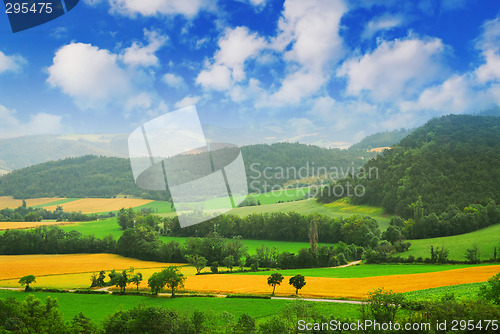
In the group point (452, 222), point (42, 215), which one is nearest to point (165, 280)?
point (452, 222)

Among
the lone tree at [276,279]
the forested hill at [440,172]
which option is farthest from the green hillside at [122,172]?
the lone tree at [276,279]

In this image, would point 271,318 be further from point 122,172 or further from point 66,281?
point 122,172

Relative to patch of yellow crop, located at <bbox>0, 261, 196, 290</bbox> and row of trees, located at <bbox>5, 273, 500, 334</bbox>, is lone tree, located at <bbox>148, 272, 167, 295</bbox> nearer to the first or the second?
patch of yellow crop, located at <bbox>0, 261, 196, 290</bbox>

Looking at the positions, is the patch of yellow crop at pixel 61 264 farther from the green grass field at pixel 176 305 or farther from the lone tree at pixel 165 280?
the lone tree at pixel 165 280

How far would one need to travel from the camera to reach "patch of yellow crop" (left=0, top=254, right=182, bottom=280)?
3812cm

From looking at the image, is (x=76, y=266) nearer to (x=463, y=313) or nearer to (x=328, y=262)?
(x=328, y=262)

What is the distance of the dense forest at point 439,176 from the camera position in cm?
5750

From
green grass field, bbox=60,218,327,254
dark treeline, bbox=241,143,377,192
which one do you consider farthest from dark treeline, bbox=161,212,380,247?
dark treeline, bbox=241,143,377,192

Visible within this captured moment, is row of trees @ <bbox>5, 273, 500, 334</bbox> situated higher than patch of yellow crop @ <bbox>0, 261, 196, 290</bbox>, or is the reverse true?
row of trees @ <bbox>5, 273, 500, 334</bbox>

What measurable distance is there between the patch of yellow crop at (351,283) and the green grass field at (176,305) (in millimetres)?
2721

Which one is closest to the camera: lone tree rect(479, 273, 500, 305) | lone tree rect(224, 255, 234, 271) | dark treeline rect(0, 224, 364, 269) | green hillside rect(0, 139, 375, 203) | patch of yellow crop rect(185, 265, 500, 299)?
lone tree rect(479, 273, 500, 305)

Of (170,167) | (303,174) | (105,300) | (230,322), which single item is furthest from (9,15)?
(303,174)

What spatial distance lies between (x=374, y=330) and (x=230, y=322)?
26.3ft

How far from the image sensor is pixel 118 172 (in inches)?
4985
